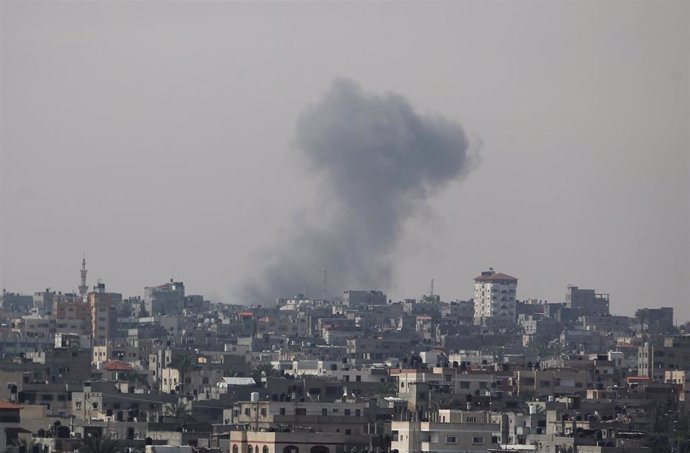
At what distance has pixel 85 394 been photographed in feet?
455

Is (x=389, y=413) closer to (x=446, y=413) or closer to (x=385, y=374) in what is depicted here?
(x=446, y=413)

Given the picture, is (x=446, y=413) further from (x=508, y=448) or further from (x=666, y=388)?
(x=666, y=388)

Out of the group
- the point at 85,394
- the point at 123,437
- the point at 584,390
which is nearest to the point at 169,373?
the point at 584,390

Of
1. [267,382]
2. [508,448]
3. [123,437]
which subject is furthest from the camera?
[267,382]

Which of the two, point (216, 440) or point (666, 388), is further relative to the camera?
point (666, 388)

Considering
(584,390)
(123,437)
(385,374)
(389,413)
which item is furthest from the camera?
(385,374)

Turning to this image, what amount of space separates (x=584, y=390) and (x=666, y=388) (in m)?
3.91

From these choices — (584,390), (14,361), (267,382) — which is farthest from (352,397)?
(14,361)

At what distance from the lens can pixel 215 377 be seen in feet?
557

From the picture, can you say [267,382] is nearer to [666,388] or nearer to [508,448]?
[666,388]

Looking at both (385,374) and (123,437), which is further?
(385,374)

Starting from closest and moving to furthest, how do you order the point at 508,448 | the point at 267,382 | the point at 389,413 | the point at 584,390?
the point at 508,448 < the point at 389,413 < the point at 267,382 < the point at 584,390

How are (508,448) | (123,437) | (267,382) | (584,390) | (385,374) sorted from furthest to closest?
1. (385,374)
2. (584,390)
3. (267,382)
4. (123,437)
5. (508,448)

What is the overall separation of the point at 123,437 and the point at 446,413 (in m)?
11.2
